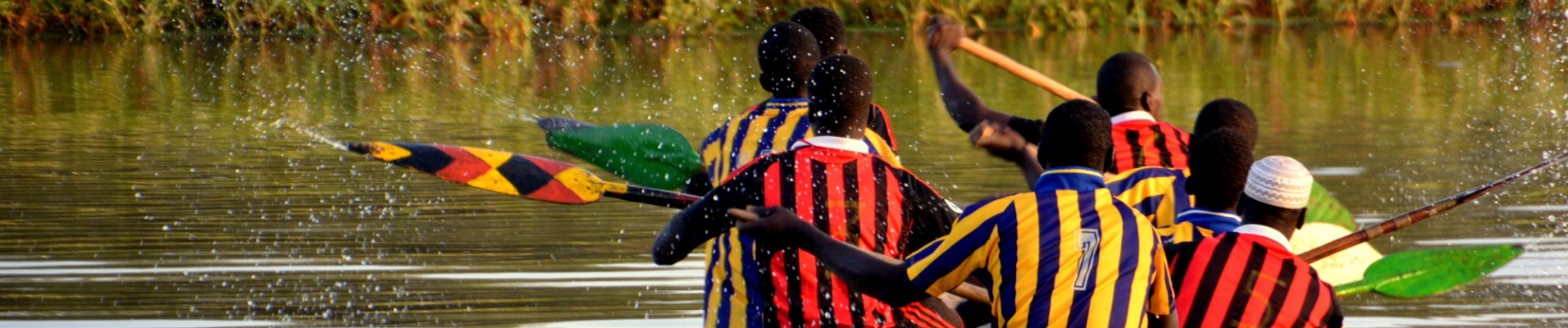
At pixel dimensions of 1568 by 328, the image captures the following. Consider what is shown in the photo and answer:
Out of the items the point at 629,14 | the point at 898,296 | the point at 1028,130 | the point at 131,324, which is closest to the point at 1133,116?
the point at 1028,130

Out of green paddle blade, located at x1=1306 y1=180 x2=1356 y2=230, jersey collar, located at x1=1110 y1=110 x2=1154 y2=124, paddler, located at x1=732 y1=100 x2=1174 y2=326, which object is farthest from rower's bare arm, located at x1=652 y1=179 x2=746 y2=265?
green paddle blade, located at x1=1306 y1=180 x2=1356 y2=230

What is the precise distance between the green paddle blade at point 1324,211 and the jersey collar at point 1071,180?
2.35 m

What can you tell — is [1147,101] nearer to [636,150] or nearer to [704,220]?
[704,220]

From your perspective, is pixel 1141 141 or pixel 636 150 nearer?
pixel 1141 141

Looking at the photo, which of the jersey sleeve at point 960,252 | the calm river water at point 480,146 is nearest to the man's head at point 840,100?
the jersey sleeve at point 960,252

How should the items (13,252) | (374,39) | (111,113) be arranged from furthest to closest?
(374,39)
(111,113)
(13,252)

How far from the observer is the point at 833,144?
3.91 m

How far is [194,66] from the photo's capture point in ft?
58.3

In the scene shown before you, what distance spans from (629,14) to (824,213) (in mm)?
20080

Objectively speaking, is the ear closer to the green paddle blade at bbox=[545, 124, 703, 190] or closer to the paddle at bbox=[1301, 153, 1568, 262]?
the paddle at bbox=[1301, 153, 1568, 262]

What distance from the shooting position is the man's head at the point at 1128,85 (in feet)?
16.0

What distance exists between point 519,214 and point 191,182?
84.1 inches

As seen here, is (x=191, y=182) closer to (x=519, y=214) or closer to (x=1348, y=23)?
(x=519, y=214)

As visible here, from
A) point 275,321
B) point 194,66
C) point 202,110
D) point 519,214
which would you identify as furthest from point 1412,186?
point 194,66
